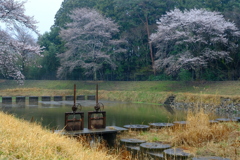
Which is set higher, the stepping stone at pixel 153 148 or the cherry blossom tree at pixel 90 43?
the cherry blossom tree at pixel 90 43

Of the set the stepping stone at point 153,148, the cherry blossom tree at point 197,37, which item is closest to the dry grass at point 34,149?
the stepping stone at point 153,148

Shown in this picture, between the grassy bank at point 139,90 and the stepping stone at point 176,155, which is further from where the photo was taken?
the grassy bank at point 139,90

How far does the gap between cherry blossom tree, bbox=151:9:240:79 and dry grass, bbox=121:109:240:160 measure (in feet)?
54.0

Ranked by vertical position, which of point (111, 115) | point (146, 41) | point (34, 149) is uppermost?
point (146, 41)

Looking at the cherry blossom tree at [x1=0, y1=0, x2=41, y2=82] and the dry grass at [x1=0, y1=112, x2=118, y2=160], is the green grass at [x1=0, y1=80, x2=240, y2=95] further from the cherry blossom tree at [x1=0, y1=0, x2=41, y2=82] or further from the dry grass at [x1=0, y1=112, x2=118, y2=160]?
the dry grass at [x1=0, y1=112, x2=118, y2=160]

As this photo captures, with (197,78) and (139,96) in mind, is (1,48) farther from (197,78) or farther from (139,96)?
(197,78)

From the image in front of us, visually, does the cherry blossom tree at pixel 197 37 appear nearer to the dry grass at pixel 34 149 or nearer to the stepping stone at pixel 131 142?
the stepping stone at pixel 131 142

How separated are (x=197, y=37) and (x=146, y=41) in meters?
8.31

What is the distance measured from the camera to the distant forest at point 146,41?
2412cm

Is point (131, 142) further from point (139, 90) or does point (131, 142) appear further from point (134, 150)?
point (139, 90)

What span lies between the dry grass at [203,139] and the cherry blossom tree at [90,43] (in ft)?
74.0

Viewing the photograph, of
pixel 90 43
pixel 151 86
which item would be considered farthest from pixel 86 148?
pixel 90 43

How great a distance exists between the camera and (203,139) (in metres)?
6.50

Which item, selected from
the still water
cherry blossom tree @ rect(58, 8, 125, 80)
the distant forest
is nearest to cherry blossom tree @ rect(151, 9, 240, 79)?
the distant forest
